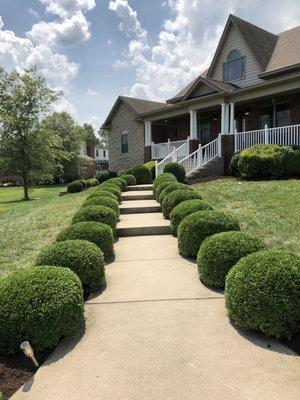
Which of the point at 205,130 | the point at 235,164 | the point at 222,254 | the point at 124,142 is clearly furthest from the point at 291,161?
the point at 124,142

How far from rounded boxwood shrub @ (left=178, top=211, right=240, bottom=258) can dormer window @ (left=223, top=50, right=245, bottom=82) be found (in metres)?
14.5

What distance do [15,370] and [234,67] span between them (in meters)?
18.8

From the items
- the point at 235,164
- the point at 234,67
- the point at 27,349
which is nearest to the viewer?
the point at 27,349

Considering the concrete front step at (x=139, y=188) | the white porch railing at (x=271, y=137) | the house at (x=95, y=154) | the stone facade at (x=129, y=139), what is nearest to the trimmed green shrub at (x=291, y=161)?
the white porch railing at (x=271, y=137)

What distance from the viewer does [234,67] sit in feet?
62.4

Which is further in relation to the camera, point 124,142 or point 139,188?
point 124,142

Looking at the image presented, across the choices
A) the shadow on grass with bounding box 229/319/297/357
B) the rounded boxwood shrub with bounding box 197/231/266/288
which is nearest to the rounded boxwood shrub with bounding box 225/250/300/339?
the shadow on grass with bounding box 229/319/297/357

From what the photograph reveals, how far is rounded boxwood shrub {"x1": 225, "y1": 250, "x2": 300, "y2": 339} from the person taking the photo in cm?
337

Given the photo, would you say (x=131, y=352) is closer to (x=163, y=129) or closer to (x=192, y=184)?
(x=192, y=184)

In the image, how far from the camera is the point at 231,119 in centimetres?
1664

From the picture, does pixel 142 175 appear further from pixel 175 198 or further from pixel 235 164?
pixel 175 198

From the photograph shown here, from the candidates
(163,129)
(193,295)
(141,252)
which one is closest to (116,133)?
(163,129)

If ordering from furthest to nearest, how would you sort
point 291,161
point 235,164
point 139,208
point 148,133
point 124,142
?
point 124,142
point 148,133
point 235,164
point 291,161
point 139,208

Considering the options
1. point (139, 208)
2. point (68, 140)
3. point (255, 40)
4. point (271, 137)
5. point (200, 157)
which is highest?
point (255, 40)
